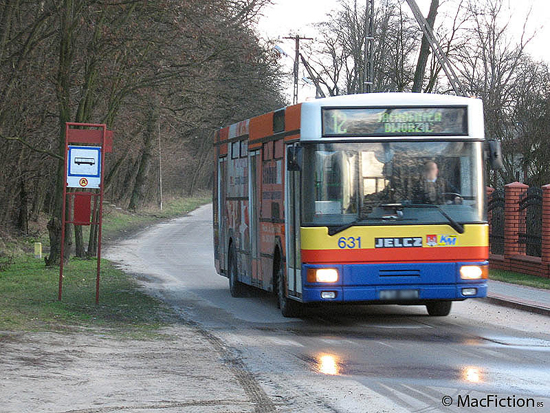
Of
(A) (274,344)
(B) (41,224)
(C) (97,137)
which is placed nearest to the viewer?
(A) (274,344)

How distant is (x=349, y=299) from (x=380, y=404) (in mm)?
4786

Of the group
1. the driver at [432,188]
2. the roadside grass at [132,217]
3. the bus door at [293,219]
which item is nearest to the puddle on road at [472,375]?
the driver at [432,188]

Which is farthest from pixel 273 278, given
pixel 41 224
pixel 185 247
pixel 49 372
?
pixel 41 224

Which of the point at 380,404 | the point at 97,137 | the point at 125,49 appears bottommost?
the point at 380,404

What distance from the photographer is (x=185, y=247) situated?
33312 millimetres

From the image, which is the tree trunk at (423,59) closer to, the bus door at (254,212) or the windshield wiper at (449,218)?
the bus door at (254,212)

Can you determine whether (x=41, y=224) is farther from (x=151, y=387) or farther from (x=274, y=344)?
(x=151, y=387)

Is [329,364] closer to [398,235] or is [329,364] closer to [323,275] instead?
[323,275]

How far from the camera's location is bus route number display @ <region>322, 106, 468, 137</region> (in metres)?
12.7

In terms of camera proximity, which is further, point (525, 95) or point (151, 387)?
point (525, 95)

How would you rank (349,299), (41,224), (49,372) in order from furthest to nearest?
1. (41,224)
2. (349,299)
3. (49,372)

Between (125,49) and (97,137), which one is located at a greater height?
(125,49)

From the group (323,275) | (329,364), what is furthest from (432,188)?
(329,364)

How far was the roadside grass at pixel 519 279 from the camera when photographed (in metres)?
19.4
